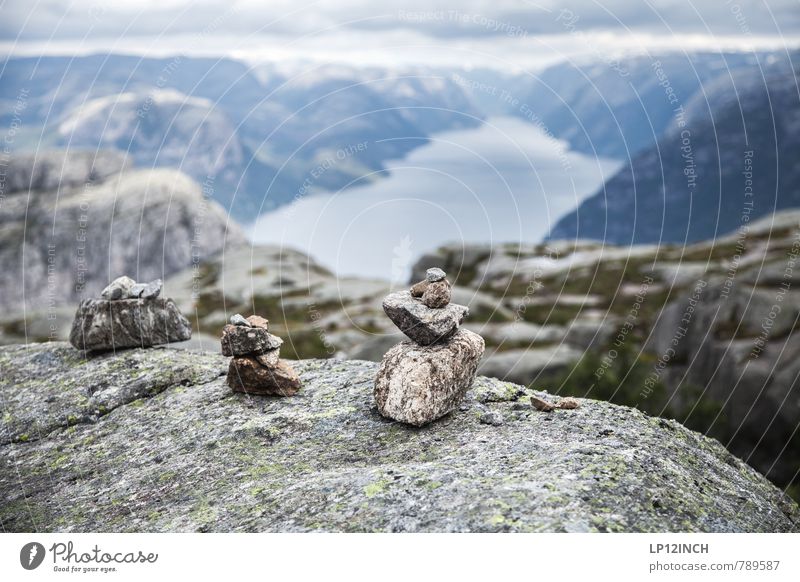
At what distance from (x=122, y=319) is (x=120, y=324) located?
18 centimetres

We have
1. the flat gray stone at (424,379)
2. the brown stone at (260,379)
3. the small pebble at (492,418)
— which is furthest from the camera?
the brown stone at (260,379)

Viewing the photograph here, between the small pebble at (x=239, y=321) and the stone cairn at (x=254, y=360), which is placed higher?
the small pebble at (x=239, y=321)

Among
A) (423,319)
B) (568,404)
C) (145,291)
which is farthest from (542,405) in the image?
(145,291)

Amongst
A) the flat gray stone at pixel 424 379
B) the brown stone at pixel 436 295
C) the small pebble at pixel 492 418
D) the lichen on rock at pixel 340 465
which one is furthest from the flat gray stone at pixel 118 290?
the small pebble at pixel 492 418

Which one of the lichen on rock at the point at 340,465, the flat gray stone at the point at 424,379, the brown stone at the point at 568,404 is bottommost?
the lichen on rock at the point at 340,465

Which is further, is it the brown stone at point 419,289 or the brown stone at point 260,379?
the brown stone at point 260,379

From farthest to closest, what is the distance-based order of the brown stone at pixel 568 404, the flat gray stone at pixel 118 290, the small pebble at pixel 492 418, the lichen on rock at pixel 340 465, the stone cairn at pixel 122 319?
the stone cairn at pixel 122 319
the flat gray stone at pixel 118 290
the brown stone at pixel 568 404
the small pebble at pixel 492 418
the lichen on rock at pixel 340 465

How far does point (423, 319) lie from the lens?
15383 millimetres

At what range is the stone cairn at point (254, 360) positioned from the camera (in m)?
17.2

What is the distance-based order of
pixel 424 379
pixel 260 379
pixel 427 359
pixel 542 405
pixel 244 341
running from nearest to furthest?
pixel 424 379, pixel 427 359, pixel 542 405, pixel 244 341, pixel 260 379

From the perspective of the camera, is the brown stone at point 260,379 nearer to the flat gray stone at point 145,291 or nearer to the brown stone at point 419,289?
Result: the brown stone at point 419,289

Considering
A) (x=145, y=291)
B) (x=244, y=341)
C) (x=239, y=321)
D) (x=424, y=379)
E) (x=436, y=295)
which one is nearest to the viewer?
(x=424, y=379)

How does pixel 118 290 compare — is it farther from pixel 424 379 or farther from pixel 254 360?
pixel 424 379
